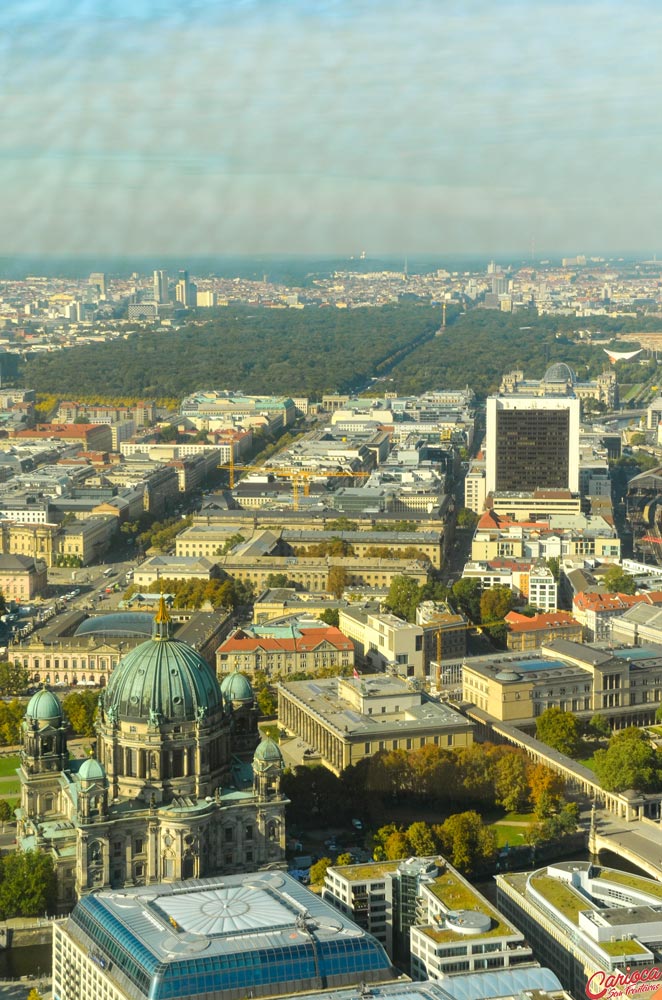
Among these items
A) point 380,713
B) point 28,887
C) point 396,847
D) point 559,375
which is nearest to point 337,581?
point 380,713

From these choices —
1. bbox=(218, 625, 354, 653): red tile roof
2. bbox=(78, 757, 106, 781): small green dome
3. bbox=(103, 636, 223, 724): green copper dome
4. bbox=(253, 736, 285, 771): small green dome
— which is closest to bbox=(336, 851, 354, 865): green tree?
bbox=(253, 736, 285, 771): small green dome

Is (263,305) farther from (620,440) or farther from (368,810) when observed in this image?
(368,810)

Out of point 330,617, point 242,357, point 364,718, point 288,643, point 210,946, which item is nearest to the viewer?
point 210,946

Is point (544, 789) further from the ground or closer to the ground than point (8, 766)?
further from the ground

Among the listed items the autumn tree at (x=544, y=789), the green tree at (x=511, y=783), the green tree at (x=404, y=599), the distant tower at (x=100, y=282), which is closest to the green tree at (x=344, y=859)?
the green tree at (x=511, y=783)

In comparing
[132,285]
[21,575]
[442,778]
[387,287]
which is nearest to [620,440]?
[21,575]

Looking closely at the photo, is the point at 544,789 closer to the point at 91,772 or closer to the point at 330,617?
the point at 91,772

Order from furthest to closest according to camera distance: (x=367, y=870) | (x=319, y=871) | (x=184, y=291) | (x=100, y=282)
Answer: (x=184, y=291), (x=100, y=282), (x=319, y=871), (x=367, y=870)
